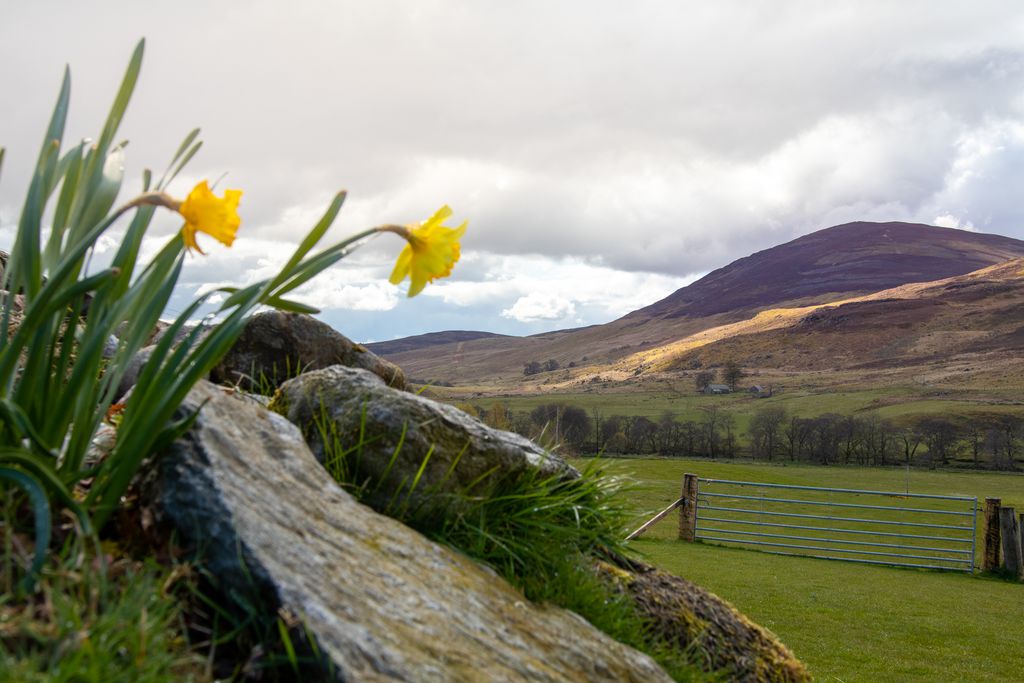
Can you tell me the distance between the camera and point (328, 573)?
1.97 m

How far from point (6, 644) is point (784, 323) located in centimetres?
Result: 19731

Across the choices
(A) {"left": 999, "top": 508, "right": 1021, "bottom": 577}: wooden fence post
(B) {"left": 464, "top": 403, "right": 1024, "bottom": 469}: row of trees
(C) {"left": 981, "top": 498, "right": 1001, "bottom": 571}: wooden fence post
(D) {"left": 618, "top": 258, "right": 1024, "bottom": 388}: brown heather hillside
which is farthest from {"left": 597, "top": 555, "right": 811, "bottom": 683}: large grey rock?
(D) {"left": 618, "top": 258, "right": 1024, "bottom": 388}: brown heather hillside

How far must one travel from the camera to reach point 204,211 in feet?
6.54

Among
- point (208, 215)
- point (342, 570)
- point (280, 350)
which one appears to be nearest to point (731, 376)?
point (280, 350)

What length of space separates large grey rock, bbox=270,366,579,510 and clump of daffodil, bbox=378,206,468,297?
730 mm

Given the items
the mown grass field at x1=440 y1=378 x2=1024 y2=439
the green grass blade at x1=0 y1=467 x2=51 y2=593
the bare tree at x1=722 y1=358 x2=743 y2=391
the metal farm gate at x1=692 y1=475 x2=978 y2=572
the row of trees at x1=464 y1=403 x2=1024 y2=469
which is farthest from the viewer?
the bare tree at x1=722 y1=358 x2=743 y2=391

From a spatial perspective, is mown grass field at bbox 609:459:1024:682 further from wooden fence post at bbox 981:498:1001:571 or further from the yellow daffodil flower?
the yellow daffodil flower

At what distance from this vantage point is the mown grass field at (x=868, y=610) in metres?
8.78

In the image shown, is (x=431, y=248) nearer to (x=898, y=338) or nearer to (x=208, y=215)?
(x=208, y=215)

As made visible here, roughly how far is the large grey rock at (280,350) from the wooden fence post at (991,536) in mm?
17559

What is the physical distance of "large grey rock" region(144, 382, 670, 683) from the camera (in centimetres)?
182

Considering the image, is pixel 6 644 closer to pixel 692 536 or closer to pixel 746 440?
pixel 692 536

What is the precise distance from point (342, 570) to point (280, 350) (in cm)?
259

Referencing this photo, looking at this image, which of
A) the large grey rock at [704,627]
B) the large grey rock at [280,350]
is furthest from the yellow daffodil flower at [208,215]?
the large grey rock at [704,627]
